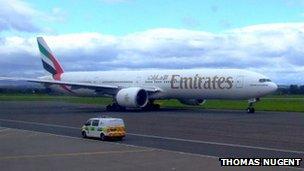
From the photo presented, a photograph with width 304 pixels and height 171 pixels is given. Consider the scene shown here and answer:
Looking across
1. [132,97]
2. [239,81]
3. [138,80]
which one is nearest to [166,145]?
[239,81]

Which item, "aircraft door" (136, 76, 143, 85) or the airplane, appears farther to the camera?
"aircraft door" (136, 76, 143, 85)

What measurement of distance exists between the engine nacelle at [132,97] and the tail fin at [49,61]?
16.2 meters

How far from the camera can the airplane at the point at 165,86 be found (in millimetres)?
49250

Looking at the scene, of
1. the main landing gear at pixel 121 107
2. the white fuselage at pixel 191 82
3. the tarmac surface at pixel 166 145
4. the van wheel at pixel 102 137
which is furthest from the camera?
the main landing gear at pixel 121 107

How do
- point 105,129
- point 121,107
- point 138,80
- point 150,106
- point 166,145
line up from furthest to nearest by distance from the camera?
1. point 138,80
2. point 150,106
3. point 121,107
4. point 105,129
5. point 166,145

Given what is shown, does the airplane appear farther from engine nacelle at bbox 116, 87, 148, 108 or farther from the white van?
the white van

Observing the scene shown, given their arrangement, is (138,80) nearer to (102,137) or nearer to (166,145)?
(102,137)

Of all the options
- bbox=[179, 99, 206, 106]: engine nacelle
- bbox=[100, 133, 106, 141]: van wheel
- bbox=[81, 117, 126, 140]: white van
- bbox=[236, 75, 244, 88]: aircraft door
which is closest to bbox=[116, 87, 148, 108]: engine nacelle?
bbox=[179, 99, 206, 106]: engine nacelle

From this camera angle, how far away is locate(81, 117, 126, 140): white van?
26250mm

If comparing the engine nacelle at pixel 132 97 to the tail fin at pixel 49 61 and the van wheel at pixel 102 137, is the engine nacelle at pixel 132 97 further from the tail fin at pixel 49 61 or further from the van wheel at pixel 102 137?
the van wheel at pixel 102 137

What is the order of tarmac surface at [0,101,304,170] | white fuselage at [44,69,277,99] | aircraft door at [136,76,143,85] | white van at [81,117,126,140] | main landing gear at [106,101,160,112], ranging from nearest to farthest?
tarmac surface at [0,101,304,170] < white van at [81,117,126,140] < white fuselage at [44,69,277,99] < main landing gear at [106,101,160,112] < aircraft door at [136,76,143,85]

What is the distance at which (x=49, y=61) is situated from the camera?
6819cm

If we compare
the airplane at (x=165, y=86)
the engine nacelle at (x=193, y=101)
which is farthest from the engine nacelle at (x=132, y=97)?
the engine nacelle at (x=193, y=101)

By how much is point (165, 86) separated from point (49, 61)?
20.0 meters
